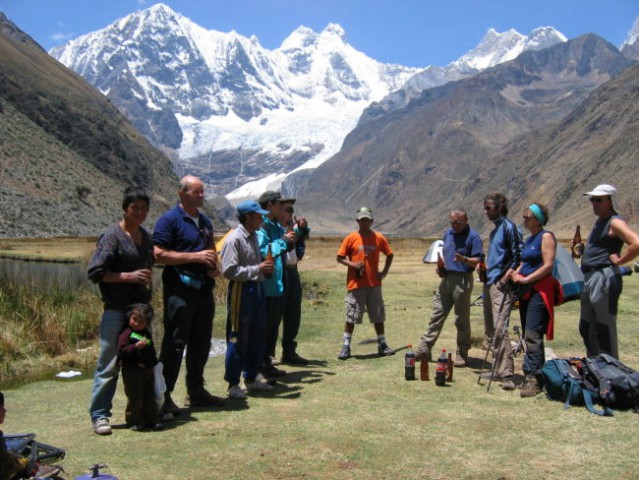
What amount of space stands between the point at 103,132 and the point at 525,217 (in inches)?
4512

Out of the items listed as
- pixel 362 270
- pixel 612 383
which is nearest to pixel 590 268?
pixel 612 383

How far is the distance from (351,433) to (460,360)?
11.4 ft

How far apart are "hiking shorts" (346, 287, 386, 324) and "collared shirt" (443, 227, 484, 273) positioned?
49.9 inches

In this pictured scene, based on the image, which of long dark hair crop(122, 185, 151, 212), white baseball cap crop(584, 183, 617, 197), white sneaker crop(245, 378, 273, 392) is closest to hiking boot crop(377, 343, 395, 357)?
white sneaker crop(245, 378, 273, 392)

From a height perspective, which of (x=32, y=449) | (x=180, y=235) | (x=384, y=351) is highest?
(x=180, y=235)

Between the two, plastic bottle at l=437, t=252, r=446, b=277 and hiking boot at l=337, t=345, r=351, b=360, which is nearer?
plastic bottle at l=437, t=252, r=446, b=277

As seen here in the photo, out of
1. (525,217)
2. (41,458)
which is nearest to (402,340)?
(525,217)

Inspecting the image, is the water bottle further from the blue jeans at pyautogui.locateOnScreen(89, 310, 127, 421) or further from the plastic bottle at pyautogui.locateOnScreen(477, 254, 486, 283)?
the blue jeans at pyautogui.locateOnScreen(89, 310, 127, 421)

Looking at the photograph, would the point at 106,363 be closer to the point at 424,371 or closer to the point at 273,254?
the point at 273,254

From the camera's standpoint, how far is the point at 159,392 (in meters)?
6.46

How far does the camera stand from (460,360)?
30.9 feet

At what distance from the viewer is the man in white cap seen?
7.30 metres

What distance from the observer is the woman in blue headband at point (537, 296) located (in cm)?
762

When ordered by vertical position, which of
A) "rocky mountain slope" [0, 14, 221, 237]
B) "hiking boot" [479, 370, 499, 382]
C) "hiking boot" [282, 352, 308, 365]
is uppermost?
"rocky mountain slope" [0, 14, 221, 237]
